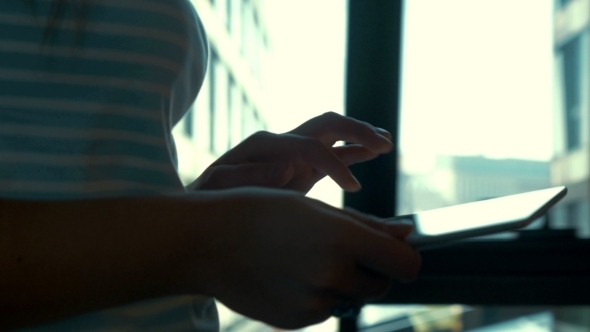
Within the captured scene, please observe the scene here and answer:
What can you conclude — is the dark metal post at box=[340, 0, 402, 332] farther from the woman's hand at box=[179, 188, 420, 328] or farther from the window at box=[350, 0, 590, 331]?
the woman's hand at box=[179, 188, 420, 328]

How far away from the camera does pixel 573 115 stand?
53.7 inches

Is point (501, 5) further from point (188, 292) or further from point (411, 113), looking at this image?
point (188, 292)

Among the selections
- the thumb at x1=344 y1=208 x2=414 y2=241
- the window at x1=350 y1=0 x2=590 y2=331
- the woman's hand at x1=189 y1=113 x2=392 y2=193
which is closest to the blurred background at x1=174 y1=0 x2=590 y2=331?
the window at x1=350 y1=0 x2=590 y2=331

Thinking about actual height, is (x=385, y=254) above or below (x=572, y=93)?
below

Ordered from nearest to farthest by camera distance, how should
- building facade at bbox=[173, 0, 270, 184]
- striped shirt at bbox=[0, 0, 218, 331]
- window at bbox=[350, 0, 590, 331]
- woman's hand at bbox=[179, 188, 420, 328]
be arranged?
woman's hand at bbox=[179, 188, 420, 328]
striped shirt at bbox=[0, 0, 218, 331]
window at bbox=[350, 0, 590, 331]
building facade at bbox=[173, 0, 270, 184]

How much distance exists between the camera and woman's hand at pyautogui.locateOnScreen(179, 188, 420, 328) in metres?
0.35

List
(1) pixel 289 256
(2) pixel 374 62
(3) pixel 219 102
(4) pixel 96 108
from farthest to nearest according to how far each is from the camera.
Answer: (3) pixel 219 102
(2) pixel 374 62
(4) pixel 96 108
(1) pixel 289 256

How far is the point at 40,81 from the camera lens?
1.63 feet

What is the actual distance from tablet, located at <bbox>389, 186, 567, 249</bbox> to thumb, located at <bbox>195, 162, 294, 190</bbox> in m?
0.15

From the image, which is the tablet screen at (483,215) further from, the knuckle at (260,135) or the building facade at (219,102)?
the building facade at (219,102)

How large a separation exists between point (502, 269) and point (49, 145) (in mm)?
1138

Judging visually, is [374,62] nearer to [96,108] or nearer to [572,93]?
[572,93]

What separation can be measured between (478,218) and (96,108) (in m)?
0.37

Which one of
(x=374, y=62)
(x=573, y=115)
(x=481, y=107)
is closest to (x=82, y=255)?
(x=374, y=62)
